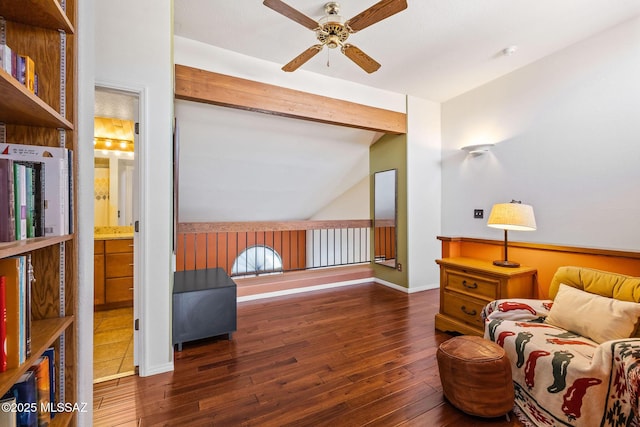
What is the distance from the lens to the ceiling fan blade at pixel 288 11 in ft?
5.79

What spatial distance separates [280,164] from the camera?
4.50 meters

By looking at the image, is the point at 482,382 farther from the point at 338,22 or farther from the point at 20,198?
the point at 338,22

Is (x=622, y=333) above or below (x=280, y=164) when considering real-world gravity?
below

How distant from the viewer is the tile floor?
2.12m

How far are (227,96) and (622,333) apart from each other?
3.58 metres

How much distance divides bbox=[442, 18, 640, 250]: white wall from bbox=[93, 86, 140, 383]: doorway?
13.3 ft

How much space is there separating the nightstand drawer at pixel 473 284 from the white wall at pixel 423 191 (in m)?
1.40

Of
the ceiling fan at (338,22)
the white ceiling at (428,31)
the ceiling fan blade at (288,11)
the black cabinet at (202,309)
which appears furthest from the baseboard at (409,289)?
the ceiling fan blade at (288,11)

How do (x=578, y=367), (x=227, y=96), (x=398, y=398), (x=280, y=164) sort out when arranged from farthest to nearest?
(x=280, y=164) → (x=227, y=96) → (x=398, y=398) → (x=578, y=367)

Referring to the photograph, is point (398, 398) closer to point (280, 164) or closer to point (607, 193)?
point (607, 193)

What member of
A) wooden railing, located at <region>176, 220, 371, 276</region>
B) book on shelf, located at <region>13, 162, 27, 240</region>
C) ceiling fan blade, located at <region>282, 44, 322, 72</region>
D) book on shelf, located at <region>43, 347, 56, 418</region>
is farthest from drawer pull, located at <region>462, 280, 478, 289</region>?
book on shelf, located at <region>13, 162, 27, 240</region>

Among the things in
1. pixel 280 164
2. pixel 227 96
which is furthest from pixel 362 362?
pixel 280 164

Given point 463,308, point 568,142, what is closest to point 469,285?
point 463,308

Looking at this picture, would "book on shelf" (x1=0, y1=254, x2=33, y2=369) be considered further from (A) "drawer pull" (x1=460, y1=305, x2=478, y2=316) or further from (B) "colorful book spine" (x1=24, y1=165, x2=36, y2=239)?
(A) "drawer pull" (x1=460, y1=305, x2=478, y2=316)
